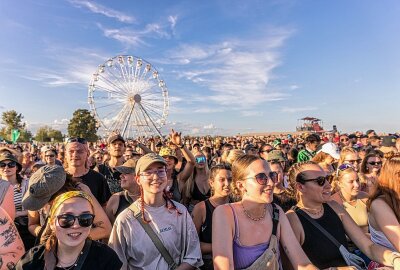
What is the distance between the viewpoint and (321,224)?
2.92 meters

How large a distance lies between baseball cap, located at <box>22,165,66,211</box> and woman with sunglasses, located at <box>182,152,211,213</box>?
8.58ft

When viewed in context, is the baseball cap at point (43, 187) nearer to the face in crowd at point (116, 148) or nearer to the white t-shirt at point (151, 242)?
the white t-shirt at point (151, 242)

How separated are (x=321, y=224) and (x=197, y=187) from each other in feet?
8.27

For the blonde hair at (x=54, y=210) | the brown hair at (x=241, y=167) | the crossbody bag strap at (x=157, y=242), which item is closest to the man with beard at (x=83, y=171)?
the crossbody bag strap at (x=157, y=242)

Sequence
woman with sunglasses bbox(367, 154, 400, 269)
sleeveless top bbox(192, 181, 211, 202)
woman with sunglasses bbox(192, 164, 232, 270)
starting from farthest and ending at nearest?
sleeveless top bbox(192, 181, 211, 202) < woman with sunglasses bbox(192, 164, 232, 270) < woman with sunglasses bbox(367, 154, 400, 269)

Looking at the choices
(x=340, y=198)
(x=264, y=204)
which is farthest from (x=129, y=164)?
(x=340, y=198)

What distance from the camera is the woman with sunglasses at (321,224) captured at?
277cm

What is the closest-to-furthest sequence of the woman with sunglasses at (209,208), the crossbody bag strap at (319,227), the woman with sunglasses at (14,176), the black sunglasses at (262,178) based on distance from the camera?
1. the black sunglasses at (262,178)
2. the crossbody bag strap at (319,227)
3. the woman with sunglasses at (209,208)
4. the woman with sunglasses at (14,176)

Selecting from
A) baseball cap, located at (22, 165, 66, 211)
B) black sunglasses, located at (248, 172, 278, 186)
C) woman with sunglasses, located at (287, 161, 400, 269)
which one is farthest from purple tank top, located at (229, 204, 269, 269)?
baseball cap, located at (22, 165, 66, 211)

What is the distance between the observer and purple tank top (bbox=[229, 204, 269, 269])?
96.9 inches

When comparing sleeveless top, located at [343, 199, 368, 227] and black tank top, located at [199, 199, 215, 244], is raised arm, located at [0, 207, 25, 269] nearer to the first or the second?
black tank top, located at [199, 199, 215, 244]

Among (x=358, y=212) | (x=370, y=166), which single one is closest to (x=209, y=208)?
(x=358, y=212)

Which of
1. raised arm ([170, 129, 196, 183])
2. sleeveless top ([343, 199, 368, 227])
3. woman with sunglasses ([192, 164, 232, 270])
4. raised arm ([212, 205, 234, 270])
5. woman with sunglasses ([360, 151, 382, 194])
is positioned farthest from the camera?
woman with sunglasses ([360, 151, 382, 194])

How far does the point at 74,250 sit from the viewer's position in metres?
2.19
